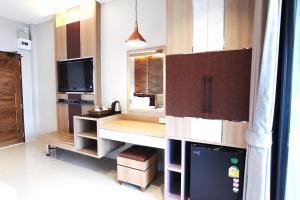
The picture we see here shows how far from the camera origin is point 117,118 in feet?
9.51

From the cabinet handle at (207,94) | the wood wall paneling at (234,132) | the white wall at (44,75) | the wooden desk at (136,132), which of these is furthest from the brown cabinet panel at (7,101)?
the wood wall paneling at (234,132)

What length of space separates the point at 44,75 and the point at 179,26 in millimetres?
3521

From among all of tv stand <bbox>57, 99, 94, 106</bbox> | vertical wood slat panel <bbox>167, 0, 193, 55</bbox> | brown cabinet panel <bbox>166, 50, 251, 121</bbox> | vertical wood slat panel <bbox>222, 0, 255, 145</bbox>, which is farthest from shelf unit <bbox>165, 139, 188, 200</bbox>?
tv stand <bbox>57, 99, 94, 106</bbox>

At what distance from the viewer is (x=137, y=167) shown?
224cm

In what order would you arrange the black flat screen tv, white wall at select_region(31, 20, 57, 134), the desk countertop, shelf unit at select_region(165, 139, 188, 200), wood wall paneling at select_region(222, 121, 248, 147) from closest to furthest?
wood wall paneling at select_region(222, 121, 248, 147), shelf unit at select_region(165, 139, 188, 200), the desk countertop, the black flat screen tv, white wall at select_region(31, 20, 57, 134)

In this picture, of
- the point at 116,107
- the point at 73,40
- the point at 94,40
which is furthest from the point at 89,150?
the point at 73,40

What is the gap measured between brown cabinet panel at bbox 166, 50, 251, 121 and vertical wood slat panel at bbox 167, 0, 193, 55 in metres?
0.09

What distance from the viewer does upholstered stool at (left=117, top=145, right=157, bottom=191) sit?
87.4 inches

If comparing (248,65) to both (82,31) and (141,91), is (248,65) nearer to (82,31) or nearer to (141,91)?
(141,91)

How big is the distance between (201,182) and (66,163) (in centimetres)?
229

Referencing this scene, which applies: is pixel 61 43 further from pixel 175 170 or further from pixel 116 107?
pixel 175 170

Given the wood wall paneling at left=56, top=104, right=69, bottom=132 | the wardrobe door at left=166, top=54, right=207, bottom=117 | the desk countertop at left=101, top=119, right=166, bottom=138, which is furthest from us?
the wood wall paneling at left=56, top=104, right=69, bottom=132

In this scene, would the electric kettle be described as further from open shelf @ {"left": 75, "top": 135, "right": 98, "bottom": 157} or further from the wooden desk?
open shelf @ {"left": 75, "top": 135, "right": 98, "bottom": 157}

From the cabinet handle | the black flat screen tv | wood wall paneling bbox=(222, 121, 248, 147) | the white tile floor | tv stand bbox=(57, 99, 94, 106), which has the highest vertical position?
the black flat screen tv
